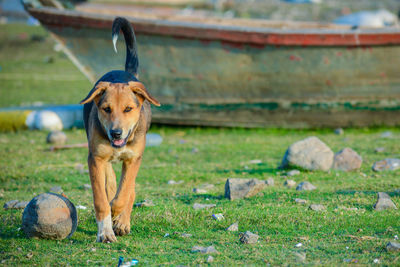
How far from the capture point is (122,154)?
188 inches

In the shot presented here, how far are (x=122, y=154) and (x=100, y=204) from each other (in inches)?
19.1

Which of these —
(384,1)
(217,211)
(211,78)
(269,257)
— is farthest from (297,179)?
(384,1)

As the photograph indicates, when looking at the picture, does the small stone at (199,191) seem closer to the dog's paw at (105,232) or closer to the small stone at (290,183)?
the small stone at (290,183)

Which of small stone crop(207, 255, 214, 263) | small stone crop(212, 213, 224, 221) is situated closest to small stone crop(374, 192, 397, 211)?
small stone crop(212, 213, 224, 221)

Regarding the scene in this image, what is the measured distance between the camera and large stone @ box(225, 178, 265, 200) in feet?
18.7

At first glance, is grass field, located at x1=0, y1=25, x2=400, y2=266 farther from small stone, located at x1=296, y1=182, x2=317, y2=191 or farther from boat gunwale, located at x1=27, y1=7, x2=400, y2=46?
boat gunwale, located at x1=27, y1=7, x2=400, y2=46

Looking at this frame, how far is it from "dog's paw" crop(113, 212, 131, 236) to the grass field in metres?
0.11

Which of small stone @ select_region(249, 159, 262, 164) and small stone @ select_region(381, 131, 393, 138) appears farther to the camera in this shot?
small stone @ select_region(381, 131, 393, 138)

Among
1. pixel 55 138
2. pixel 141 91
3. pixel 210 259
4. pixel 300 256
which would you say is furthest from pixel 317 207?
pixel 55 138

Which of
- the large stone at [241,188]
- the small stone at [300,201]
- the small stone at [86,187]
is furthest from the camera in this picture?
the small stone at [86,187]

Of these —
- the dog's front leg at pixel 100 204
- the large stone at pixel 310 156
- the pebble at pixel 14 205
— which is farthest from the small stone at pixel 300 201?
the pebble at pixel 14 205

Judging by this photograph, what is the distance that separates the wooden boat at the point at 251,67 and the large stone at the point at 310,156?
137 inches

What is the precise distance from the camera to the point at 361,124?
10.7 meters

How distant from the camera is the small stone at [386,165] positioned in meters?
6.88
